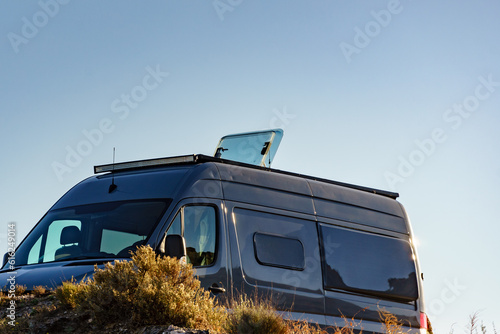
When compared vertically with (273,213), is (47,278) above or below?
below

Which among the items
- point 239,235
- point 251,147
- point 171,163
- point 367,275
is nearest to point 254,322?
point 239,235

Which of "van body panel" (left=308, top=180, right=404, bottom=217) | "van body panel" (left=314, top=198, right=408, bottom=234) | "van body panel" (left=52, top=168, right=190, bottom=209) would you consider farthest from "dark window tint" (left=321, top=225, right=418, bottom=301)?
"van body panel" (left=52, top=168, right=190, bottom=209)

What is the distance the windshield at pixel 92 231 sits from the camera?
876cm

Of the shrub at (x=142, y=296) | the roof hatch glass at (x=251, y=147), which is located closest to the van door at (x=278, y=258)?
the shrub at (x=142, y=296)

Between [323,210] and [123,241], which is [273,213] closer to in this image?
[323,210]

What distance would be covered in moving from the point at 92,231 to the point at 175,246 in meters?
1.61

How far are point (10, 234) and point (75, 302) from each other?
2.41 m

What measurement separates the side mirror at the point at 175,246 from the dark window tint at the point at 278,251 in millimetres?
1517

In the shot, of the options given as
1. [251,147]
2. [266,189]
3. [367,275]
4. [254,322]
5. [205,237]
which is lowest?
[254,322]

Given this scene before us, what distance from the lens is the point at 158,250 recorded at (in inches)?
330

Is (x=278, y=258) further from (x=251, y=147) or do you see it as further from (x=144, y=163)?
(x=251, y=147)

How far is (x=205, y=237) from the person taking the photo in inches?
351

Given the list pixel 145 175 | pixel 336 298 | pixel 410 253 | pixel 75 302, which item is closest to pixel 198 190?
pixel 145 175

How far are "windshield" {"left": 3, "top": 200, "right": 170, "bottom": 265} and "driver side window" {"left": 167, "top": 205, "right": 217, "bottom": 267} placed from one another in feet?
0.85
